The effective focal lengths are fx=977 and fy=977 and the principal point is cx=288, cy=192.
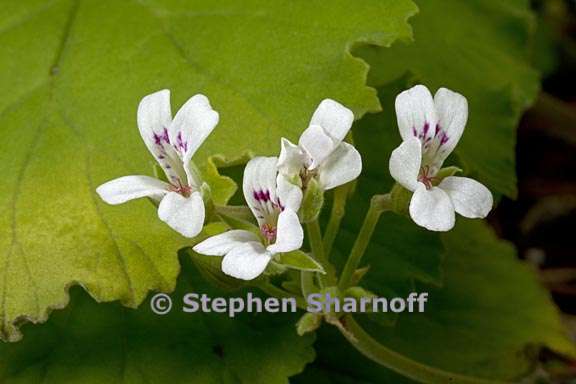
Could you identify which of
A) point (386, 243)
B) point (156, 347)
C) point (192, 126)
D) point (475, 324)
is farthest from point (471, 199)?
point (475, 324)

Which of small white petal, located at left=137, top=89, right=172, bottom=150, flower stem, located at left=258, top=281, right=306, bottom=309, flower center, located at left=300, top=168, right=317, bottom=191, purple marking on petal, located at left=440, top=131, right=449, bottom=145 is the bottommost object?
flower stem, located at left=258, top=281, right=306, bottom=309

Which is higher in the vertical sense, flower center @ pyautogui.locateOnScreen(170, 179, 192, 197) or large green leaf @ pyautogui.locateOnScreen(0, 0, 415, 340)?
flower center @ pyautogui.locateOnScreen(170, 179, 192, 197)

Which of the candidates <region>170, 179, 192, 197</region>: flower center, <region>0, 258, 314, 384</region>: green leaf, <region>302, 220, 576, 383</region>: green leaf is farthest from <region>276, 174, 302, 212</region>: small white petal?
<region>302, 220, 576, 383</region>: green leaf

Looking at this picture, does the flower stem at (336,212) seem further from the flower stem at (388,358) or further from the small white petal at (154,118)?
the small white petal at (154,118)

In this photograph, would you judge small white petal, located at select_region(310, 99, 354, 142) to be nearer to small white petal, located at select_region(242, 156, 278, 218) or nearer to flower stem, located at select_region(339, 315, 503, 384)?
small white petal, located at select_region(242, 156, 278, 218)

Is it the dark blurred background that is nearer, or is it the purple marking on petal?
the purple marking on petal
